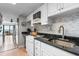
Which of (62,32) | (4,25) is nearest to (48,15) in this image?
(62,32)

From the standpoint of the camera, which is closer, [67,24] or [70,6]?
[70,6]

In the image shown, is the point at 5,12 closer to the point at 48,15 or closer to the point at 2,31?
the point at 2,31

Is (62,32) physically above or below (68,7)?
below

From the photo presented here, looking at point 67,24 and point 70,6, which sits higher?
point 70,6

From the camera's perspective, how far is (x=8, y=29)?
1523 millimetres

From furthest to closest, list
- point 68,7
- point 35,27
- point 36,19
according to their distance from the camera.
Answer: point 35,27 < point 36,19 < point 68,7

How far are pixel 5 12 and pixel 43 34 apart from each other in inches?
51.6

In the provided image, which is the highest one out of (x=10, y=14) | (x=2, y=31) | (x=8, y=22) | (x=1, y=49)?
(x=10, y=14)

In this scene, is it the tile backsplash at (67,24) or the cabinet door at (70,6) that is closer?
the cabinet door at (70,6)

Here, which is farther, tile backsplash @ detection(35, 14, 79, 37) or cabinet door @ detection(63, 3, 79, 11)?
tile backsplash @ detection(35, 14, 79, 37)

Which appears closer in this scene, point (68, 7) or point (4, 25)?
point (68, 7)

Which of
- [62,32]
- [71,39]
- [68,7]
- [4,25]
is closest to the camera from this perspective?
[68,7]

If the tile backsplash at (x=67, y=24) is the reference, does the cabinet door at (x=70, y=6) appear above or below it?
above

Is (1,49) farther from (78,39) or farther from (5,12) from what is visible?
(78,39)
